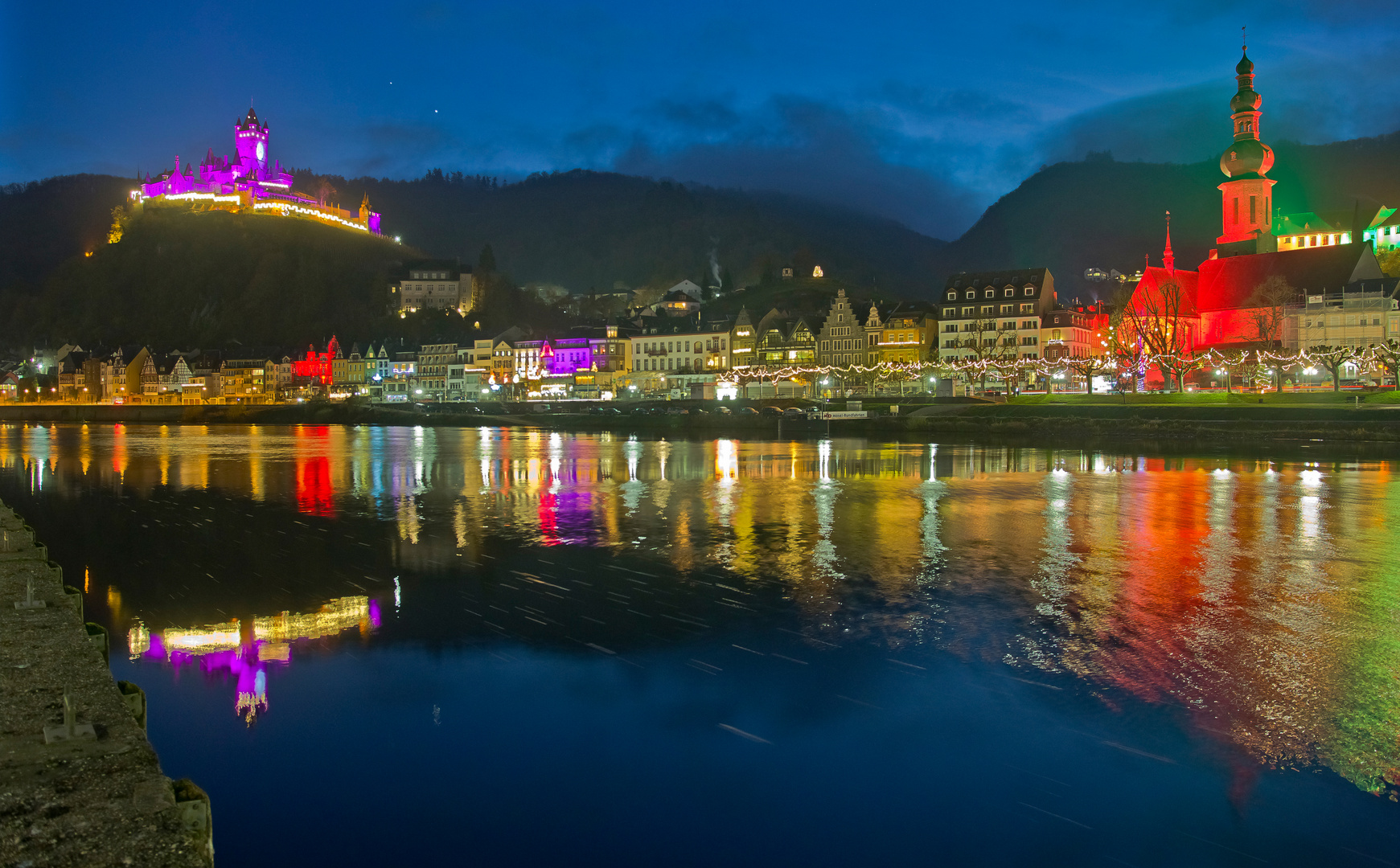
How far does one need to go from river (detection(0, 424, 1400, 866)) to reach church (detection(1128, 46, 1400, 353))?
60933 millimetres

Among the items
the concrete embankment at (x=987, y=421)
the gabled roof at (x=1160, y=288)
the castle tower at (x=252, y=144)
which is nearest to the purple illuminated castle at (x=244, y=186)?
the castle tower at (x=252, y=144)

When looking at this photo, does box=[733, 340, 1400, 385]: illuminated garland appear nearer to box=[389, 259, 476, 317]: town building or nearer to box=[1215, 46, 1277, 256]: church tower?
box=[1215, 46, 1277, 256]: church tower

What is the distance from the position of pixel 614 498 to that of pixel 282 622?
14.1 meters

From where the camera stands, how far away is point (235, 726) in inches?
327

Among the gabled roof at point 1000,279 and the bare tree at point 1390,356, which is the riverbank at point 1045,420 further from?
the gabled roof at point 1000,279

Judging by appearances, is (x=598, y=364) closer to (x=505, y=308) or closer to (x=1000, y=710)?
(x=505, y=308)

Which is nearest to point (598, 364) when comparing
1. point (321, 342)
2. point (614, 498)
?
point (321, 342)

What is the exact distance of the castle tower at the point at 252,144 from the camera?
17062 cm

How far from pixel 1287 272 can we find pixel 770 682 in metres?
84.0

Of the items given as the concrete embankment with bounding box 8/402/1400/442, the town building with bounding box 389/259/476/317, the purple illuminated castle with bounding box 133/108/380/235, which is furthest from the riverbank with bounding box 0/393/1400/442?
the purple illuminated castle with bounding box 133/108/380/235

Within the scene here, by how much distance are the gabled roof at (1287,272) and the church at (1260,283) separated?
2.8 inches

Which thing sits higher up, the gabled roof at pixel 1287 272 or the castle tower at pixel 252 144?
the castle tower at pixel 252 144

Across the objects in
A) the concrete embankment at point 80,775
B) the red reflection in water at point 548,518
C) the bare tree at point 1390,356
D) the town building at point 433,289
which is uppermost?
the town building at point 433,289

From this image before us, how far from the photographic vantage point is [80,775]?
5.12 metres
